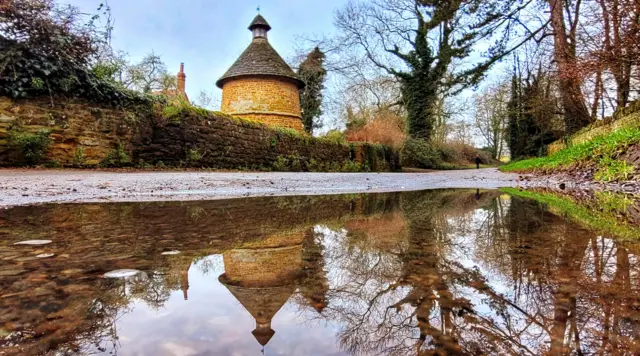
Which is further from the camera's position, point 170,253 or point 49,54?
point 49,54

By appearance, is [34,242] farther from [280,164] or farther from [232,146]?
[280,164]

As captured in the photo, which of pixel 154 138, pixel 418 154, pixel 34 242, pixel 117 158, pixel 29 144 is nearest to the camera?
pixel 34 242

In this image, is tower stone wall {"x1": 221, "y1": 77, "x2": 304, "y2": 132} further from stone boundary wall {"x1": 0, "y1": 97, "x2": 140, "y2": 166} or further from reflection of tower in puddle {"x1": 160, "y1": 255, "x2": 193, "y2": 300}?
reflection of tower in puddle {"x1": 160, "y1": 255, "x2": 193, "y2": 300}

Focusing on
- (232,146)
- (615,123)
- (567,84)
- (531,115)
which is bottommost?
(232,146)

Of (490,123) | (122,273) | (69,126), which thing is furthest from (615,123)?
(490,123)

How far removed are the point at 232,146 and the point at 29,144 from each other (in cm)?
567

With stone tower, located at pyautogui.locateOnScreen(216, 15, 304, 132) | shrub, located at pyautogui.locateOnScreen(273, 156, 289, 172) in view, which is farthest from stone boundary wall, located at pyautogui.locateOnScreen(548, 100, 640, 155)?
stone tower, located at pyautogui.locateOnScreen(216, 15, 304, 132)

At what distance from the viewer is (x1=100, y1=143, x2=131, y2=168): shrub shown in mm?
9156

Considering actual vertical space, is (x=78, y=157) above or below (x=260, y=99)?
below

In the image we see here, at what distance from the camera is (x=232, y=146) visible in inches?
491

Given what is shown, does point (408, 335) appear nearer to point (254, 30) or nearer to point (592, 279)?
point (592, 279)

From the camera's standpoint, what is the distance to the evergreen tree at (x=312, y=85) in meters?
26.6

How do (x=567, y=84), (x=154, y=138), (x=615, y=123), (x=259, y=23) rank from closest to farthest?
(x=615, y=123) → (x=154, y=138) → (x=567, y=84) → (x=259, y=23)

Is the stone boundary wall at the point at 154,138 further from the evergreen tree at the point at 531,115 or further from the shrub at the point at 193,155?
the evergreen tree at the point at 531,115
